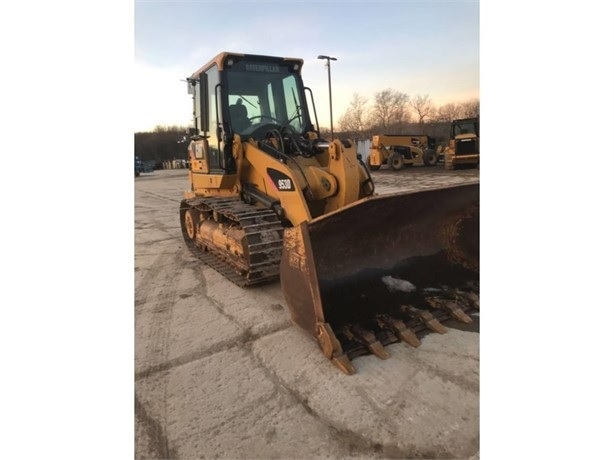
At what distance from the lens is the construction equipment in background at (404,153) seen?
59.0ft

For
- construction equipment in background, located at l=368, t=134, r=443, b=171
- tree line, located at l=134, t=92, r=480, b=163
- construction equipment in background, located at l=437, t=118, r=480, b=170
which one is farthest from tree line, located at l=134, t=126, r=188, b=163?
construction equipment in background, located at l=368, t=134, r=443, b=171

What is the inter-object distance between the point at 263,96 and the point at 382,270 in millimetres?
2410

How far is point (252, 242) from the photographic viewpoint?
11.4 feet

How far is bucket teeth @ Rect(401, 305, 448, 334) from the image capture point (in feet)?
9.04

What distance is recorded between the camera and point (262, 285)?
3795 millimetres

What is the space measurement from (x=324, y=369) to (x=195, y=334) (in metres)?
1.04

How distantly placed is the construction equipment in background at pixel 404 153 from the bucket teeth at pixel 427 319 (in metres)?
15.4

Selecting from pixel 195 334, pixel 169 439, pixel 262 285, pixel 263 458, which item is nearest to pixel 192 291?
pixel 262 285

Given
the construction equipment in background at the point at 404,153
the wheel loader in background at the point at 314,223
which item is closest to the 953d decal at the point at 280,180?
the wheel loader in background at the point at 314,223

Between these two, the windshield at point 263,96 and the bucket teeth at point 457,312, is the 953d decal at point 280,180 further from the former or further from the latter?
the bucket teeth at point 457,312

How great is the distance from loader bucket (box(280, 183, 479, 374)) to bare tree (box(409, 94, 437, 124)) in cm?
A: 53

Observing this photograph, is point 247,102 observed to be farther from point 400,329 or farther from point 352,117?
point 400,329
